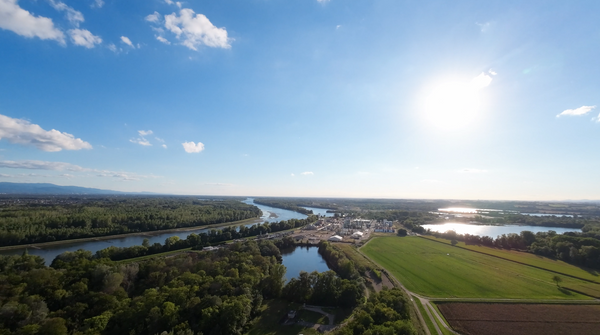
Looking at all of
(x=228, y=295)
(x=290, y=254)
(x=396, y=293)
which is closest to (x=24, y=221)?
(x=290, y=254)

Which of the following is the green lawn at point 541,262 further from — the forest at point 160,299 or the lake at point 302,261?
the forest at point 160,299

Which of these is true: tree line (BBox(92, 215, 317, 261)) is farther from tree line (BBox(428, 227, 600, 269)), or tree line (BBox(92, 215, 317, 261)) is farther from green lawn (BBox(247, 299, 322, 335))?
tree line (BBox(428, 227, 600, 269))

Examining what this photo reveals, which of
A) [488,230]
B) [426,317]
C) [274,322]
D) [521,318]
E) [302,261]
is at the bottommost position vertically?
[302,261]

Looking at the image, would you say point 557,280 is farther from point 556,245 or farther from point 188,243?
point 188,243

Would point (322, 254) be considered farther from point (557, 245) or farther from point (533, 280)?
point (557, 245)

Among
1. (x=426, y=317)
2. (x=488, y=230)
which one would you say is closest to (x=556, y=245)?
(x=426, y=317)

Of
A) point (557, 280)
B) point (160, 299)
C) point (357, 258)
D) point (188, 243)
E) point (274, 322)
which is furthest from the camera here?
point (188, 243)

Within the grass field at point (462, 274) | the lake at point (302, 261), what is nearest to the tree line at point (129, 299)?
the lake at point (302, 261)

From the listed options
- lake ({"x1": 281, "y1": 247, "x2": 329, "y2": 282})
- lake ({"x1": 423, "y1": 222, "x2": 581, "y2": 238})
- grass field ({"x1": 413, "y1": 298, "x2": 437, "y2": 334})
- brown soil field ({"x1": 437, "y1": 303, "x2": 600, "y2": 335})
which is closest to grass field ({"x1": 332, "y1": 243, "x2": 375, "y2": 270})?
lake ({"x1": 281, "y1": 247, "x2": 329, "y2": 282})
